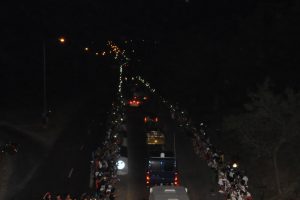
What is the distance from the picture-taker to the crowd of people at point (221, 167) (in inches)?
1012

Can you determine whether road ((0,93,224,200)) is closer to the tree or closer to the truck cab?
the truck cab

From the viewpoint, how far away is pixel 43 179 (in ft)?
109

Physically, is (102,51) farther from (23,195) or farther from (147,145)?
(23,195)

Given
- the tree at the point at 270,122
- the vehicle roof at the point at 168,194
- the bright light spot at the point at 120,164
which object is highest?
the tree at the point at 270,122

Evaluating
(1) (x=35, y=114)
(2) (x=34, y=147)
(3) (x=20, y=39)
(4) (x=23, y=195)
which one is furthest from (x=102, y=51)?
(4) (x=23, y=195)

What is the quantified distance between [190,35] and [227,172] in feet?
162

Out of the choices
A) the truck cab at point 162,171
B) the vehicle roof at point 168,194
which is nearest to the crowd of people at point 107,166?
the truck cab at point 162,171

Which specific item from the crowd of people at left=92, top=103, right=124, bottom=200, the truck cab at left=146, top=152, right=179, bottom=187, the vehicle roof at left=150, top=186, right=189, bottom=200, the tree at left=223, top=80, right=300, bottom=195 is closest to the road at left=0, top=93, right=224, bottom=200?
the crowd of people at left=92, top=103, right=124, bottom=200

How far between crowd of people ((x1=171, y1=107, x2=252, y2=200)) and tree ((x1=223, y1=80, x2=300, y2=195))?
1.92 metres

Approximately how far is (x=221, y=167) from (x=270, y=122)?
6.57m

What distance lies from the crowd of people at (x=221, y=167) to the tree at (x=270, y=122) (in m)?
1.92

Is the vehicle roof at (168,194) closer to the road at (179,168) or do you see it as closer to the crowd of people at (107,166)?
the crowd of people at (107,166)

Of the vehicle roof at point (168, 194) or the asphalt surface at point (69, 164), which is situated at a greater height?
the asphalt surface at point (69, 164)

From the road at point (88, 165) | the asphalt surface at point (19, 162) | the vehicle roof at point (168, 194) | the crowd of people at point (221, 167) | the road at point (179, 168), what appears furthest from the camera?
the asphalt surface at point (19, 162)
